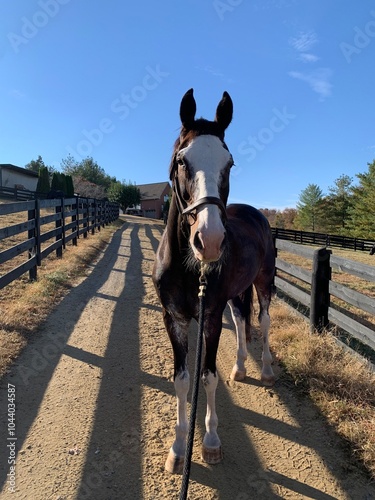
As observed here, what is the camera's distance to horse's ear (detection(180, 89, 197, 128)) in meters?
2.08

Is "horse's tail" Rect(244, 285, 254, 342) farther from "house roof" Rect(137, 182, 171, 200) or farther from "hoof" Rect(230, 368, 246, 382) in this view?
"house roof" Rect(137, 182, 171, 200)

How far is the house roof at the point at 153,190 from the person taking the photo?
59.1m

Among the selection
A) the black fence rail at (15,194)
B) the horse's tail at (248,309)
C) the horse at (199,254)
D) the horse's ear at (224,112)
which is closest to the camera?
the horse at (199,254)

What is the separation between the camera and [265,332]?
11.9ft

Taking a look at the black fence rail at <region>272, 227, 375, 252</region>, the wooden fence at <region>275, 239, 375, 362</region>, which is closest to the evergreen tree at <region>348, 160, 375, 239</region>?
the black fence rail at <region>272, 227, 375, 252</region>

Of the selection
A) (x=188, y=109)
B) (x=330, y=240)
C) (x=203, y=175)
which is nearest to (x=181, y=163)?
(x=203, y=175)

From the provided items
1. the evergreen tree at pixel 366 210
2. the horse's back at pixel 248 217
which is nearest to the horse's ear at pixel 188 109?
the horse's back at pixel 248 217

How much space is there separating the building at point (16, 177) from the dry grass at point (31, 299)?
→ 33881 millimetres

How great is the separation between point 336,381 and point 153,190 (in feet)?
197

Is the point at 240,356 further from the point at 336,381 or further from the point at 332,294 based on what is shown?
the point at 332,294

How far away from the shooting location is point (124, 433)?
246 cm

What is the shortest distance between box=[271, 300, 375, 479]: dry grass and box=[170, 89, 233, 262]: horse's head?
1921 millimetres

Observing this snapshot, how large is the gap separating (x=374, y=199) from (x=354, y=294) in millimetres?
35449

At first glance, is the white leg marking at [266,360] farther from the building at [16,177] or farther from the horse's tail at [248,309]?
the building at [16,177]
